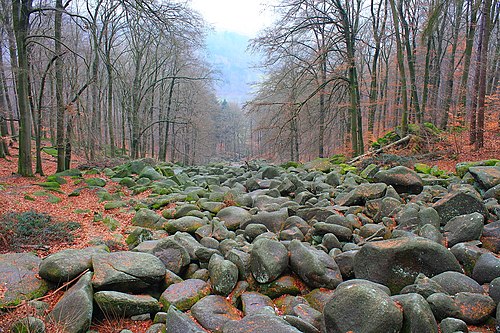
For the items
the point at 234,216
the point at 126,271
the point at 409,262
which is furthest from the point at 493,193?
the point at 126,271

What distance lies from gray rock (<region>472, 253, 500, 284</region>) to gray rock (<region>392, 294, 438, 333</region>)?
1099 millimetres

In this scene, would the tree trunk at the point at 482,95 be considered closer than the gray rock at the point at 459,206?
No

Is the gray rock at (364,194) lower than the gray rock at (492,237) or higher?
higher

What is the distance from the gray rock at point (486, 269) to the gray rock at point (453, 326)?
37.3 inches

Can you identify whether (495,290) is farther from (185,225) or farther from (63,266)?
(185,225)

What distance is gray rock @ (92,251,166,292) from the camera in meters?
3.91

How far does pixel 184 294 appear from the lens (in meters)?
4.02

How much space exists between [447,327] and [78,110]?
39.2 feet

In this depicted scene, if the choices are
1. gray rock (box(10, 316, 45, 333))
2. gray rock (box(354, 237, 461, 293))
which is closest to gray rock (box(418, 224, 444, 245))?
gray rock (box(354, 237, 461, 293))

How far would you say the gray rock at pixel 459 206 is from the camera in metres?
4.91

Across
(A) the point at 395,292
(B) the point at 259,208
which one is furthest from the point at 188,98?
(A) the point at 395,292

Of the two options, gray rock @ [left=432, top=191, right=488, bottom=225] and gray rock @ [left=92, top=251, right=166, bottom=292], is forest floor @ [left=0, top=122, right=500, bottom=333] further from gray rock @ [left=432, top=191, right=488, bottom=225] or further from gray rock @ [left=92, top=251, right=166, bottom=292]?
gray rock @ [left=432, top=191, right=488, bottom=225]

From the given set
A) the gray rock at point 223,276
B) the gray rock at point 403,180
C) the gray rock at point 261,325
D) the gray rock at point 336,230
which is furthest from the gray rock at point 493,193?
the gray rock at point 261,325

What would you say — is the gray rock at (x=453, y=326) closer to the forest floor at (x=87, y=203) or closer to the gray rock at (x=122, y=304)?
the forest floor at (x=87, y=203)
